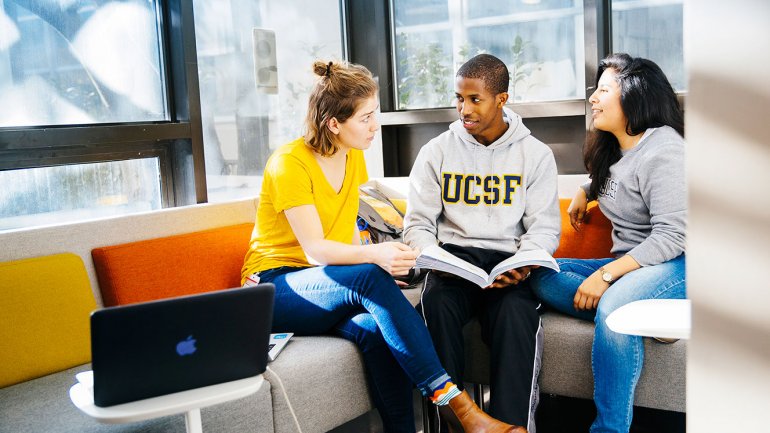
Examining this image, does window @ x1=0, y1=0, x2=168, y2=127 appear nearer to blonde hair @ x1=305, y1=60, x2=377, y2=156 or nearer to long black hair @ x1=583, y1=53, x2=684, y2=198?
blonde hair @ x1=305, y1=60, x2=377, y2=156

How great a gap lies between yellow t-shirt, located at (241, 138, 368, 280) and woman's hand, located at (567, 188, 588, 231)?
87 cm

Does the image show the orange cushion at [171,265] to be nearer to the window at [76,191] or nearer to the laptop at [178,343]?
the window at [76,191]

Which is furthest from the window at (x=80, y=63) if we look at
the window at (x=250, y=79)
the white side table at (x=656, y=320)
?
the white side table at (x=656, y=320)

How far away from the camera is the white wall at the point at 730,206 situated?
1.60 ft

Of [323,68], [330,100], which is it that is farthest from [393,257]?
[323,68]

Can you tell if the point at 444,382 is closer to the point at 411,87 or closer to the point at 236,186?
the point at 236,186

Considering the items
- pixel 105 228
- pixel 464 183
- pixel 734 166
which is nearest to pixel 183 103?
pixel 105 228

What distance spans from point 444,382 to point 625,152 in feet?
3.52

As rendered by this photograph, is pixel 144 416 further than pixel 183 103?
No

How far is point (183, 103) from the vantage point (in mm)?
3191

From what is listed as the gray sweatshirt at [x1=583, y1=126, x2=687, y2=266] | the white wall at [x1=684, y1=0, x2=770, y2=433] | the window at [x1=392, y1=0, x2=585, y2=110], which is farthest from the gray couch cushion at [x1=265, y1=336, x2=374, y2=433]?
the window at [x1=392, y1=0, x2=585, y2=110]

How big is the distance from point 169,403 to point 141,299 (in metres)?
1.08

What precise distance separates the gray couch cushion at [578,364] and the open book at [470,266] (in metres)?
0.24

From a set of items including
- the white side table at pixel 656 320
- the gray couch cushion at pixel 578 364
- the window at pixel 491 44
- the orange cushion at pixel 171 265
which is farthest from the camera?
the window at pixel 491 44
